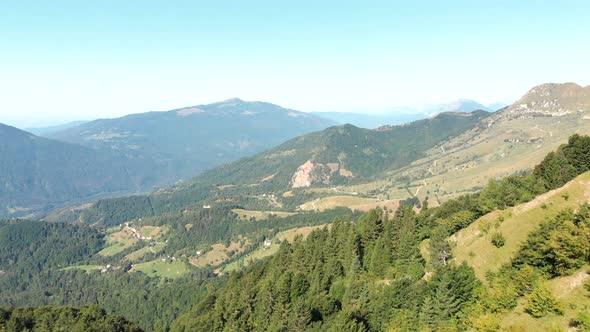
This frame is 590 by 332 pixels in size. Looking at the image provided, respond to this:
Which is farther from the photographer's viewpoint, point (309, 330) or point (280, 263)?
point (280, 263)

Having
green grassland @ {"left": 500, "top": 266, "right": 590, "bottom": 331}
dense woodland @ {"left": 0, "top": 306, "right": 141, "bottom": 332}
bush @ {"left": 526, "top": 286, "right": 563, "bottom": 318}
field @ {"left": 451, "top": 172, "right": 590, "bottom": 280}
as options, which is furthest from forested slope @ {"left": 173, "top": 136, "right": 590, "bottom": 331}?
dense woodland @ {"left": 0, "top": 306, "right": 141, "bottom": 332}

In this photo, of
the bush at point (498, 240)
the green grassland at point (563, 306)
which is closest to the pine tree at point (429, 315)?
the green grassland at point (563, 306)

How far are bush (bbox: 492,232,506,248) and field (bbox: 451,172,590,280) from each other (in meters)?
0.51

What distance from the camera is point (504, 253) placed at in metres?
58.2

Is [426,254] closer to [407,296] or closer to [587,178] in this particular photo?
[407,296]

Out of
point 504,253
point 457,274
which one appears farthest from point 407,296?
point 504,253

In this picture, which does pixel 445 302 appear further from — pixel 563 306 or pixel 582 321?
pixel 582 321

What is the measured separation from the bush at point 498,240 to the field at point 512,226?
510mm

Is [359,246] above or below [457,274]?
below

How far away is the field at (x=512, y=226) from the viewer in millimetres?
58062

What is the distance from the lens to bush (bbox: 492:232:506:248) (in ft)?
197

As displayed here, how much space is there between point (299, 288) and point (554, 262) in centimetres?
5180

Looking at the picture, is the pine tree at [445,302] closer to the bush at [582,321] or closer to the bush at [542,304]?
the bush at [542,304]

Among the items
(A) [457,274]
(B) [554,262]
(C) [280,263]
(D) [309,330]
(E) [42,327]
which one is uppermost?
(B) [554,262]
